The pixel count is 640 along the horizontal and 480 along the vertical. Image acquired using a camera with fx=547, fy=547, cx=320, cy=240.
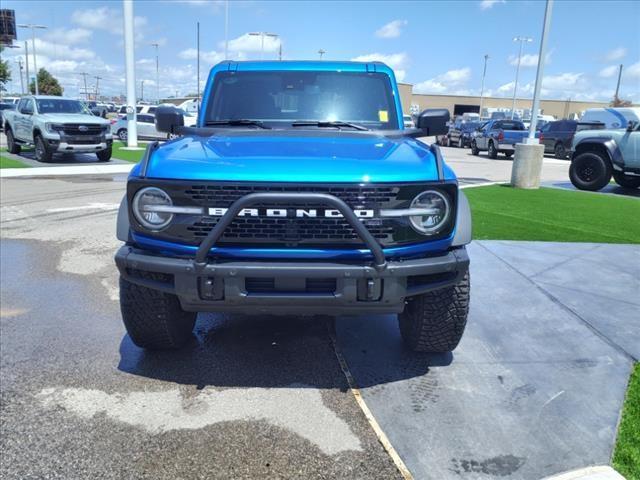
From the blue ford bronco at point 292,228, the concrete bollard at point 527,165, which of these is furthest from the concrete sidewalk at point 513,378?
the concrete bollard at point 527,165

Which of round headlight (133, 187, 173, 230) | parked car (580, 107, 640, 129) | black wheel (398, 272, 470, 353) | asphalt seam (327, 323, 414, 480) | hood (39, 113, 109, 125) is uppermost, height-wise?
parked car (580, 107, 640, 129)

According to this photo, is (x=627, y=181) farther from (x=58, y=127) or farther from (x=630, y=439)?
(x=58, y=127)

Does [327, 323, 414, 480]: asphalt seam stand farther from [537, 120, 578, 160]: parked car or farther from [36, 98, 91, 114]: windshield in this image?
[537, 120, 578, 160]: parked car

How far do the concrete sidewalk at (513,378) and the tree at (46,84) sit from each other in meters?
93.1

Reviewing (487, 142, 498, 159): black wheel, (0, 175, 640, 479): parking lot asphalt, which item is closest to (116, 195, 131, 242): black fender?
(0, 175, 640, 479): parking lot asphalt

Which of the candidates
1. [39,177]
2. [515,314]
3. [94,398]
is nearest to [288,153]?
[94,398]

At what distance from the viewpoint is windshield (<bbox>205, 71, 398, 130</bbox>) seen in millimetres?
4195

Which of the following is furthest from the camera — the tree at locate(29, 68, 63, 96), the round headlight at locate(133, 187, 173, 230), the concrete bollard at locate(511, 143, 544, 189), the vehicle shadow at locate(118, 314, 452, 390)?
the tree at locate(29, 68, 63, 96)

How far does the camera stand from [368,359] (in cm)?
370

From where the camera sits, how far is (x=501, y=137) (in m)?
22.7

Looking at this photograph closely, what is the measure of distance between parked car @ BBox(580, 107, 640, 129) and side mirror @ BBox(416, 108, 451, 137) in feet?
53.2

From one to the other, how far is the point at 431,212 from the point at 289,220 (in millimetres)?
760

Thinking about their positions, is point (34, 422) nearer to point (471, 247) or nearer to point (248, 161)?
point (248, 161)

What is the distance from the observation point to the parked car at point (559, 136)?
23594 millimetres
